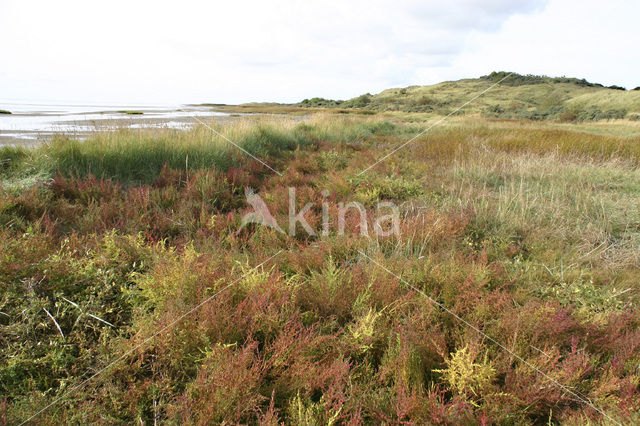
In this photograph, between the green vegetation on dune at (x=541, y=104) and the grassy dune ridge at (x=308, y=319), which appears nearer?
the grassy dune ridge at (x=308, y=319)

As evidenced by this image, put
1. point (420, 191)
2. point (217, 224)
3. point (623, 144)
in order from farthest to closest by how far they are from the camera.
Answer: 1. point (623, 144)
2. point (420, 191)
3. point (217, 224)

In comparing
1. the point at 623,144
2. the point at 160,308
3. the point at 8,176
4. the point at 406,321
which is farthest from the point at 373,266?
the point at 623,144

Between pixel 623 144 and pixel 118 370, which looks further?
pixel 623 144

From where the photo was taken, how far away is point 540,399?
6.09ft

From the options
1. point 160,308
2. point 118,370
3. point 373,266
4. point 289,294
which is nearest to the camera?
point 118,370

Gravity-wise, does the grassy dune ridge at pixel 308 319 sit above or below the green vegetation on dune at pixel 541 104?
below

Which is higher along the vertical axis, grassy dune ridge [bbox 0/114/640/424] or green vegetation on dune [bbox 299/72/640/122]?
green vegetation on dune [bbox 299/72/640/122]

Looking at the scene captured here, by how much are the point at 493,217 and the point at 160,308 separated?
15.7 ft

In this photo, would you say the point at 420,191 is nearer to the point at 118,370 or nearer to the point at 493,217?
Answer: the point at 493,217

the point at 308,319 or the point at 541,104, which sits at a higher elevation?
the point at 541,104

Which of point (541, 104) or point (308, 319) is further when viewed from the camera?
point (541, 104)

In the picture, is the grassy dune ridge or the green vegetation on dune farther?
the green vegetation on dune

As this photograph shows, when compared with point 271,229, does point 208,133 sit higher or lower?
higher

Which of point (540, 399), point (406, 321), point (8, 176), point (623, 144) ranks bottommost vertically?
point (540, 399)
